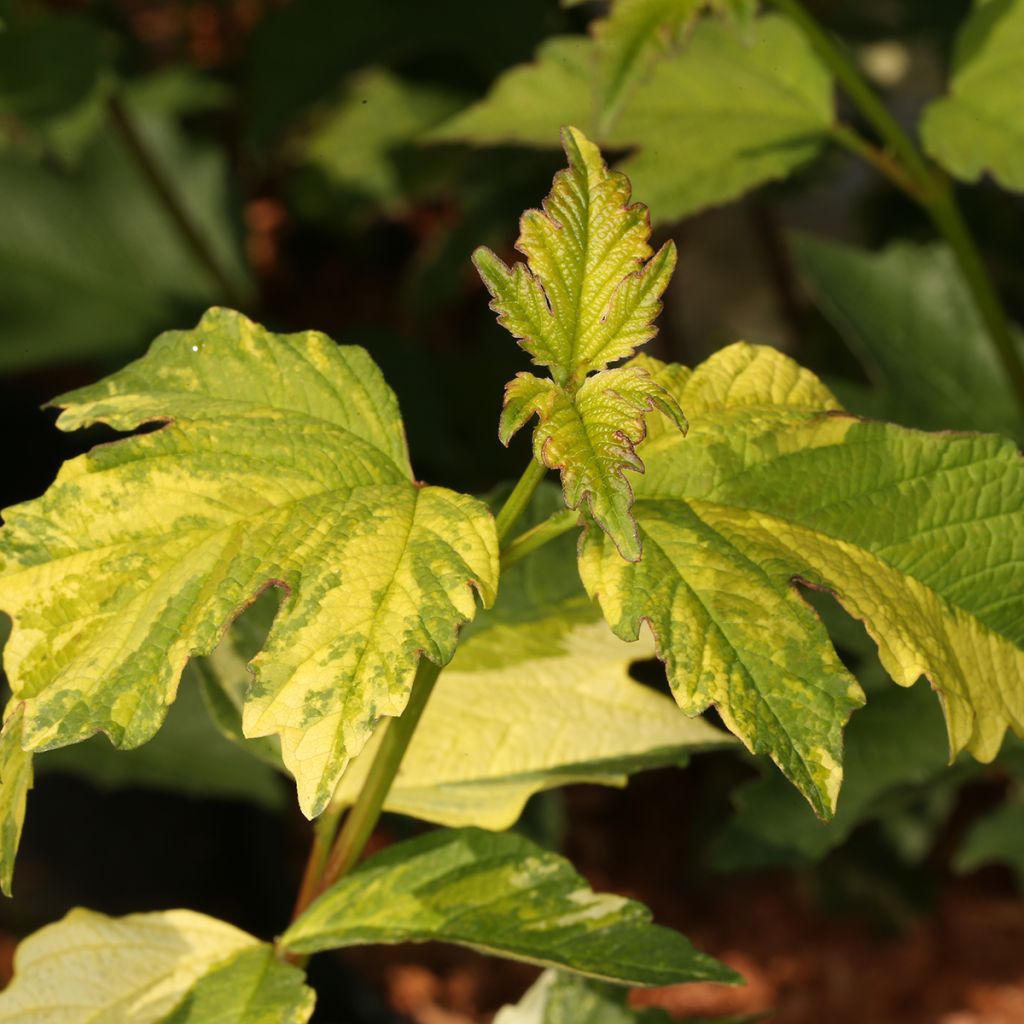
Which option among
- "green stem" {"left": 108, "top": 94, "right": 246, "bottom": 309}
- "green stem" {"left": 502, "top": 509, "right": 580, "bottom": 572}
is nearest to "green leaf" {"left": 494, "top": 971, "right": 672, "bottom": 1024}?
"green stem" {"left": 502, "top": 509, "right": 580, "bottom": 572}

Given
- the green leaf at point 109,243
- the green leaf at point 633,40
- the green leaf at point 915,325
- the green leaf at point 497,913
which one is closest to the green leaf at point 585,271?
the green leaf at point 497,913

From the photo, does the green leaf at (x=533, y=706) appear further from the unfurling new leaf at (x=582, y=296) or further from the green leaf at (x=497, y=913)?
the unfurling new leaf at (x=582, y=296)

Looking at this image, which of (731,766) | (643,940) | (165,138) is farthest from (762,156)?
(165,138)

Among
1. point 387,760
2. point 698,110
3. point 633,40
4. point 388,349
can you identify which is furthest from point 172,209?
point 387,760

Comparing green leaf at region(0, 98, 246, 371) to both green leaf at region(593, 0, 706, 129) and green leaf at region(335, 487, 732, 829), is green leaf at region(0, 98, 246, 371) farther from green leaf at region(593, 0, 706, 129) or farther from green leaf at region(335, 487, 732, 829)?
green leaf at region(335, 487, 732, 829)

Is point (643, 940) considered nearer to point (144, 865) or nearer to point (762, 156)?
point (762, 156)

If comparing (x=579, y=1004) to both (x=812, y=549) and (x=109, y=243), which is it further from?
(x=109, y=243)
